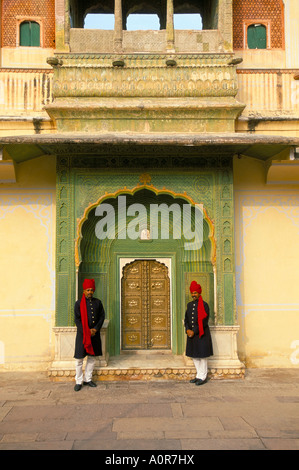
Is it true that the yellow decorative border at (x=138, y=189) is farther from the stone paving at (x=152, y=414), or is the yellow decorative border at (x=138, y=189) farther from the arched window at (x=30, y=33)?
the arched window at (x=30, y=33)

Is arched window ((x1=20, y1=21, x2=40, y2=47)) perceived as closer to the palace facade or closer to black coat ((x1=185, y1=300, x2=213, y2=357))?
the palace facade

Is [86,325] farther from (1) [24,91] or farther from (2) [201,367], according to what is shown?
(1) [24,91]

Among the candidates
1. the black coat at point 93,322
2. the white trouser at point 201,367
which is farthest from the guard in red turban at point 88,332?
the white trouser at point 201,367

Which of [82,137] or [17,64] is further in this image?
[17,64]

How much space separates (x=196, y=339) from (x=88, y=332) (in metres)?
1.70

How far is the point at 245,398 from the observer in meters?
6.14

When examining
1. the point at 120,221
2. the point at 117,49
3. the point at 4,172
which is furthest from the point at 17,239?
the point at 117,49

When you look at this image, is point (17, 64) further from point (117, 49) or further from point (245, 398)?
point (245, 398)

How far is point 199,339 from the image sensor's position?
6.82m

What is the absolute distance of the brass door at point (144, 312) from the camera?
8102 millimetres

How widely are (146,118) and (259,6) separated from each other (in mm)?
3498

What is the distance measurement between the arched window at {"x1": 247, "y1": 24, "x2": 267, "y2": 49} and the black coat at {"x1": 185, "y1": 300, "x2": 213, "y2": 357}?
17.0ft

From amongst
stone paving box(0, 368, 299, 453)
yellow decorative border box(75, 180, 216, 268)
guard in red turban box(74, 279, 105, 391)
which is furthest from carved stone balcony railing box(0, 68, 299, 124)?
stone paving box(0, 368, 299, 453)

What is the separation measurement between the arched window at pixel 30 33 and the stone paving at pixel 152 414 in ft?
20.3
